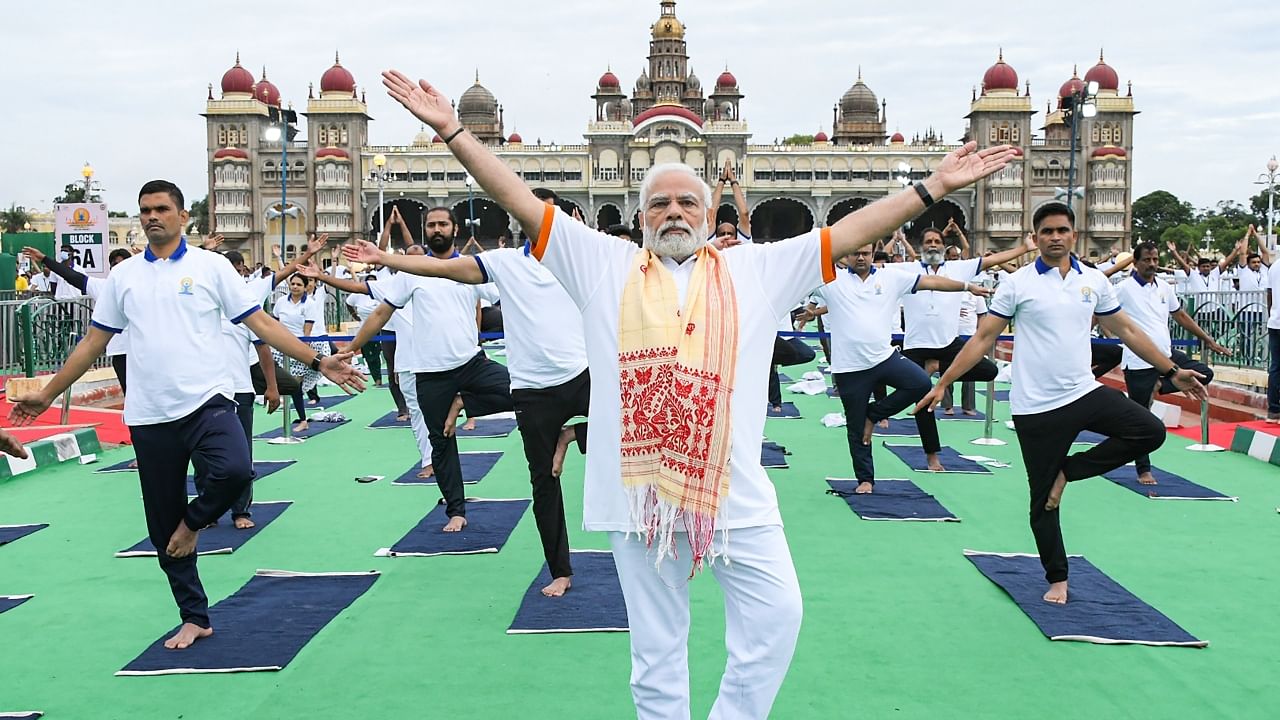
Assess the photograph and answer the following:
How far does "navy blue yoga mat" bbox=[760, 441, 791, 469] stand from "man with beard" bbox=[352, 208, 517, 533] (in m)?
2.93

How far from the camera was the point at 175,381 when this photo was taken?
15.4 feet

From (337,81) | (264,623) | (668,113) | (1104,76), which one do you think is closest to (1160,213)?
(1104,76)

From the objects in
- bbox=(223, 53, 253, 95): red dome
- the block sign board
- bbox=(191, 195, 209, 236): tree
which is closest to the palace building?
bbox=(223, 53, 253, 95): red dome

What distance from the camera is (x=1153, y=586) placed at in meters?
5.63

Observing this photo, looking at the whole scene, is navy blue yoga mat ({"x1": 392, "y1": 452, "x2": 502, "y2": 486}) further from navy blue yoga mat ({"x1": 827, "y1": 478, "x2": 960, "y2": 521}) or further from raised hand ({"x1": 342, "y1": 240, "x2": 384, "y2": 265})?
raised hand ({"x1": 342, "y1": 240, "x2": 384, "y2": 265})

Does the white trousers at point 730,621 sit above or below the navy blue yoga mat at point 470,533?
above

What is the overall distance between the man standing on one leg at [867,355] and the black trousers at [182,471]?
16.0 feet

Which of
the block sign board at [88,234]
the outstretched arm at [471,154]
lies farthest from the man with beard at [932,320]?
the block sign board at [88,234]

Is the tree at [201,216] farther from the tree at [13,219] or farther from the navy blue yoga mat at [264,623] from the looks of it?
the navy blue yoga mat at [264,623]

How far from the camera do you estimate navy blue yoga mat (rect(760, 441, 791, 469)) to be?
9.38 meters

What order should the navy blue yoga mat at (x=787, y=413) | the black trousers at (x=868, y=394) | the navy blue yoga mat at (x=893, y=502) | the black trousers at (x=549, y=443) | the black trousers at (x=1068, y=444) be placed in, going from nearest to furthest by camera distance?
the black trousers at (x=1068, y=444)
the black trousers at (x=549, y=443)
the navy blue yoga mat at (x=893, y=502)
the black trousers at (x=868, y=394)
the navy blue yoga mat at (x=787, y=413)

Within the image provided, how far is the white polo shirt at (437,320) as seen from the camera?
6.78 meters

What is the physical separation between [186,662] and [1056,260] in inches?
178

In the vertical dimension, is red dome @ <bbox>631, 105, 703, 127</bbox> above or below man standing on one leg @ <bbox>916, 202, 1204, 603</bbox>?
above
